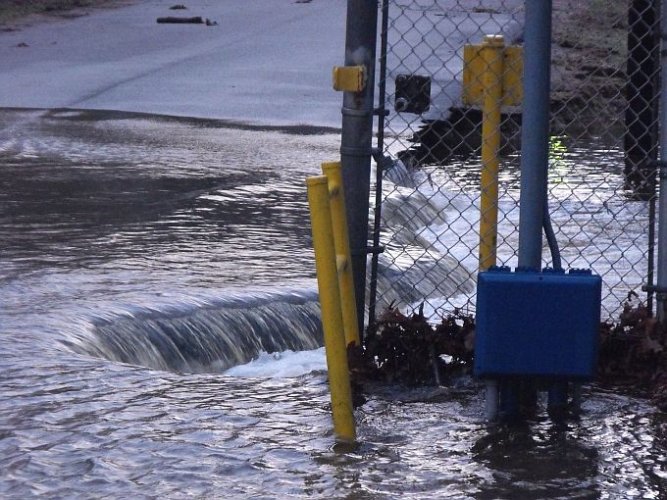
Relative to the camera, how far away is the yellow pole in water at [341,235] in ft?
16.5

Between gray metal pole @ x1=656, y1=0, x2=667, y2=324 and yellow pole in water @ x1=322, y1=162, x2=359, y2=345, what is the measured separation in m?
1.35

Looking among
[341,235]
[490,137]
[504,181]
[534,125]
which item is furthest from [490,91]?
[504,181]

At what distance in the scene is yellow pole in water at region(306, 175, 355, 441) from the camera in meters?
4.58

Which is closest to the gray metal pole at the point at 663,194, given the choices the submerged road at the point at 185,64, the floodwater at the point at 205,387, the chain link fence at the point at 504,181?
the chain link fence at the point at 504,181

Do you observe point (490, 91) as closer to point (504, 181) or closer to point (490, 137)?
point (490, 137)

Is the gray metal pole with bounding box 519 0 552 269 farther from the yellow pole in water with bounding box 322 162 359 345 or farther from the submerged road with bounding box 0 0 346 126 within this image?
the submerged road with bounding box 0 0 346 126

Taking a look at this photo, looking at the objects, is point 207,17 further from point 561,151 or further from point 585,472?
point 585,472

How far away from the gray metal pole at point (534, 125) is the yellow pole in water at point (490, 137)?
1.68ft

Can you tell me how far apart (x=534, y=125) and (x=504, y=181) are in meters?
7.36

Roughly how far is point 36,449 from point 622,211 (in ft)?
25.8

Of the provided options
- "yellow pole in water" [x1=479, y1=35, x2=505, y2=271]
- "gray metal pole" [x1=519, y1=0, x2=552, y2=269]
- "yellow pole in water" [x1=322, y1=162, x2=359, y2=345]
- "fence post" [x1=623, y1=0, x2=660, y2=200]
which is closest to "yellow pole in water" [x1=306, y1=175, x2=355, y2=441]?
"yellow pole in water" [x1=322, y1=162, x2=359, y2=345]

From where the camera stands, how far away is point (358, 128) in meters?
5.40

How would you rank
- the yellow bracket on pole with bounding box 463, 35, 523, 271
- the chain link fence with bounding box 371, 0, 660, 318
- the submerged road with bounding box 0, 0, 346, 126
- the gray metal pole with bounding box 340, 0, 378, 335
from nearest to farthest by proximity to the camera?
the gray metal pole with bounding box 340, 0, 378, 335 → the yellow bracket on pole with bounding box 463, 35, 523, 271 → the chain link fence with bounding box 371, 0, 660, 318 → the submerged road with bounding box 0, 0, 346, 126

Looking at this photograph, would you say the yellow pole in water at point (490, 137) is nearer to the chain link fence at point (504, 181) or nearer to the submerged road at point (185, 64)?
the chain link fence at point (504, 181)
